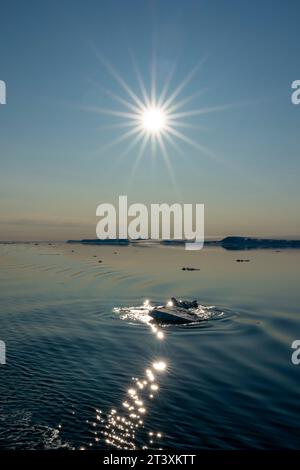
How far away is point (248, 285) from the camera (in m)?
65.7

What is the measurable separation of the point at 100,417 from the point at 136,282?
52956 mm

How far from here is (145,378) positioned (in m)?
22.8

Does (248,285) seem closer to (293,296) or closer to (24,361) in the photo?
(293,296)

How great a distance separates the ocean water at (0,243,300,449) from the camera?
52.2 feet

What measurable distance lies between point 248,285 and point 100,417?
52.3 metres

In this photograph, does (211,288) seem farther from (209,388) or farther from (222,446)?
(222,446)

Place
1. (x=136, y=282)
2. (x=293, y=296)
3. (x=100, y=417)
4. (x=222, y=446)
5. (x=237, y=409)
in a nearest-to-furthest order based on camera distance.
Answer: (x=222, y=446) → (x=100, y=417) → (x=237, y=409) → (x=293, y=296) → (x=136, y=282)

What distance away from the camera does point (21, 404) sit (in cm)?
1830

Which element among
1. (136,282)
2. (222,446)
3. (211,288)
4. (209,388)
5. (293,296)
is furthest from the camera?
(136,282)

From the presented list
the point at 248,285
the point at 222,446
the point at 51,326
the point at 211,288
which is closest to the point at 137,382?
the point at 222,446

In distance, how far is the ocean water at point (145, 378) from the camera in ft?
52.2

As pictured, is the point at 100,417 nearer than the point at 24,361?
Yes

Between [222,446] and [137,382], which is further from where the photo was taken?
[137,382]
